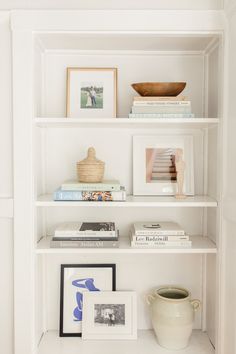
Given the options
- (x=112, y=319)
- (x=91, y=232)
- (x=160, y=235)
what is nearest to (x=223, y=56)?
(x=160, y=235)

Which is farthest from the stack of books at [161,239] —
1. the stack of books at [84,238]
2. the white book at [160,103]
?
the white book at [160,103]

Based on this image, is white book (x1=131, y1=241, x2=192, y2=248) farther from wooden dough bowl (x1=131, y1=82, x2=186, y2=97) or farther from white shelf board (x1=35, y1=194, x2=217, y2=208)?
wooden dough bowl (x1=131, y1=82, x2=186, y2=97)

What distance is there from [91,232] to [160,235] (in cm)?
35

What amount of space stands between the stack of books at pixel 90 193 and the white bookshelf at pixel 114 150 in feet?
0.12

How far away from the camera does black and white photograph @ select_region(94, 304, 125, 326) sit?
2.18m

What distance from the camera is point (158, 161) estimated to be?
2232 millimetres

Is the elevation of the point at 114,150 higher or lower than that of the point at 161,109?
lower

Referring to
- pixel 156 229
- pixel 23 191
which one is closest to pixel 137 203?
pixel 156 229

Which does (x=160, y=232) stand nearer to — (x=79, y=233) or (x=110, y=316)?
(x=79, y=233)

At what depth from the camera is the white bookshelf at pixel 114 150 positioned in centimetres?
190

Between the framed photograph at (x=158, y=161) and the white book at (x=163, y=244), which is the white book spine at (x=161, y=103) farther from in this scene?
the white book at (x=163, y=244)

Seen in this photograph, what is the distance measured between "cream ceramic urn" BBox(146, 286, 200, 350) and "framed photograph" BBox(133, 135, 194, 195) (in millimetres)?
578

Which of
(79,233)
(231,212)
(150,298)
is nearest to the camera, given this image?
(231,212)

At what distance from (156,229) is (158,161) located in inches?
15.5
